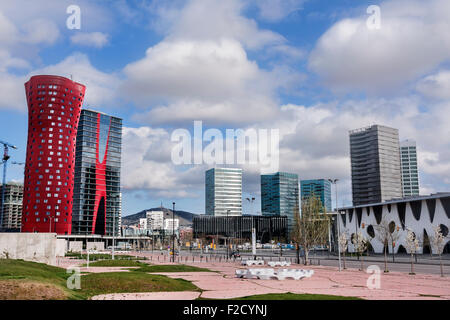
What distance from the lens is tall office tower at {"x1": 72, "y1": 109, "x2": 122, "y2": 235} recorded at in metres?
182

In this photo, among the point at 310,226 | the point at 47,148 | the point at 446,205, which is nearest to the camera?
the point at 310,226

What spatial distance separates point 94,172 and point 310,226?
493ft

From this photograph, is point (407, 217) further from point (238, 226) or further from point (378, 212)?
point (238, 226)

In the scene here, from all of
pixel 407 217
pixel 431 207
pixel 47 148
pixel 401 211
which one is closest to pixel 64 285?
pixel 431 207

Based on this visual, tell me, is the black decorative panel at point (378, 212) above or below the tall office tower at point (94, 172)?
below

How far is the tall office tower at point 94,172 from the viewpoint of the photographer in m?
182

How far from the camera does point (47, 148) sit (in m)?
146

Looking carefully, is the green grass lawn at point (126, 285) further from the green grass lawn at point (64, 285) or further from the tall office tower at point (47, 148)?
the tall office tower at point (47, 148)

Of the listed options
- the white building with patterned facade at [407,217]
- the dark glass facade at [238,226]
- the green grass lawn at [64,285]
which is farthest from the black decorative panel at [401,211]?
the dark glass facade at [238,226]

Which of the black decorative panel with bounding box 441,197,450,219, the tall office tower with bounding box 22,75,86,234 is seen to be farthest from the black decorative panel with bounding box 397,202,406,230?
the tall office tower with bounding box 22,75,86,234

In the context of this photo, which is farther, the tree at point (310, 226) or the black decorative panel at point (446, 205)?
the black decorative panel at point (446, 205)

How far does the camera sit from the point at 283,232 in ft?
605

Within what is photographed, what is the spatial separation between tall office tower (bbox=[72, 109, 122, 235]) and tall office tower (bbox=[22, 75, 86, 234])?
31.6 meters

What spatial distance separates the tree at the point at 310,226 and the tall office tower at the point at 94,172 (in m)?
134
